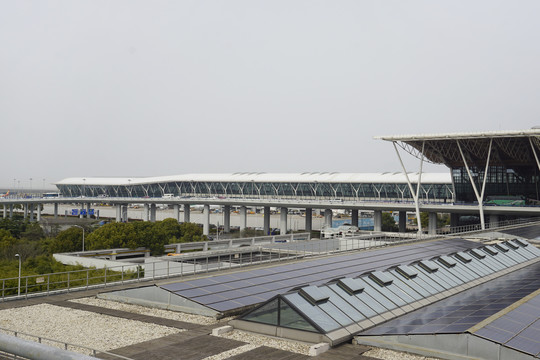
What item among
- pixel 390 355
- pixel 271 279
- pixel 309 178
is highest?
pixel 309 178

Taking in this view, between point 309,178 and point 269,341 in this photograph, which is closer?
point 269,341

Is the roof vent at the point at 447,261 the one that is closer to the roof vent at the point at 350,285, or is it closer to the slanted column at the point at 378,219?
the roof vent at the point at 350,285

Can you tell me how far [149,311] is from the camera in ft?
70.6

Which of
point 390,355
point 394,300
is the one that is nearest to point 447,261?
point 394,300

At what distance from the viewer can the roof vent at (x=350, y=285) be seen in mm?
20594

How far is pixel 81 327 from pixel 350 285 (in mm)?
10241

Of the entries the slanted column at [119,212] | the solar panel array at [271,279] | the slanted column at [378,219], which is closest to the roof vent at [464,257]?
the solar panel array at [271,279]

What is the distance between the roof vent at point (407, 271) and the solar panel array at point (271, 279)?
2621 mm

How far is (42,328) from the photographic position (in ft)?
60.6

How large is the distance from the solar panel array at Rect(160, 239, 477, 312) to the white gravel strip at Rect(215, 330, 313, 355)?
2621 mm

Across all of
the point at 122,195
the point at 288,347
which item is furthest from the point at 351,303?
the point at 122,195

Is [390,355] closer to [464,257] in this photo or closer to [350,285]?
[350,285]

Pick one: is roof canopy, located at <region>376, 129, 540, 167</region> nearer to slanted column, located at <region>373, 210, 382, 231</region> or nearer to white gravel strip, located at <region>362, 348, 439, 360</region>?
slanted column, located at <region>373, 210, 382, 231</region>

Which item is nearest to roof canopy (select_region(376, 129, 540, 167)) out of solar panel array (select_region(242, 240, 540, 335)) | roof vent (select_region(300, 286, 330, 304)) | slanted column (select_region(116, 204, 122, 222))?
solar panel array (select_region(242, 240, 540, 335))
